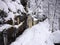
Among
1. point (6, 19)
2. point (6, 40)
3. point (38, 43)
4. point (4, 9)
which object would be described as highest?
point (4, 9)

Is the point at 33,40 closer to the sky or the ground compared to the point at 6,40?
closer to the ground

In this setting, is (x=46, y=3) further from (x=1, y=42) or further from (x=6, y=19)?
(x=1, y=42)

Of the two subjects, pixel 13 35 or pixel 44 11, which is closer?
pixel 13 35

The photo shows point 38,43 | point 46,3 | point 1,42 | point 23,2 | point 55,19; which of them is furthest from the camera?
point 46,3

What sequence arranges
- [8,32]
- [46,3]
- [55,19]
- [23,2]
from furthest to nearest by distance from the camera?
[46,3] → [55,19] → [23,2] → [8,32]

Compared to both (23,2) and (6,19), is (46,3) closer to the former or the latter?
(23,2)

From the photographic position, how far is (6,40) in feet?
39.3

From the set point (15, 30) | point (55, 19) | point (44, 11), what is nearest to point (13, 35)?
point (15, 30)

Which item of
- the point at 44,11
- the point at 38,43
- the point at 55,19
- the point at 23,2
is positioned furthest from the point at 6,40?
the point at 44,11

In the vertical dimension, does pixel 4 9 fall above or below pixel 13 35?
above

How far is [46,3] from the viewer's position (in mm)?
29297

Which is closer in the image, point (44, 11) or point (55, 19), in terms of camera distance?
point (55, 19)

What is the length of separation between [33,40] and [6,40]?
3476 mm

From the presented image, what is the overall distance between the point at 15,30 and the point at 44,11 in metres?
16.5
